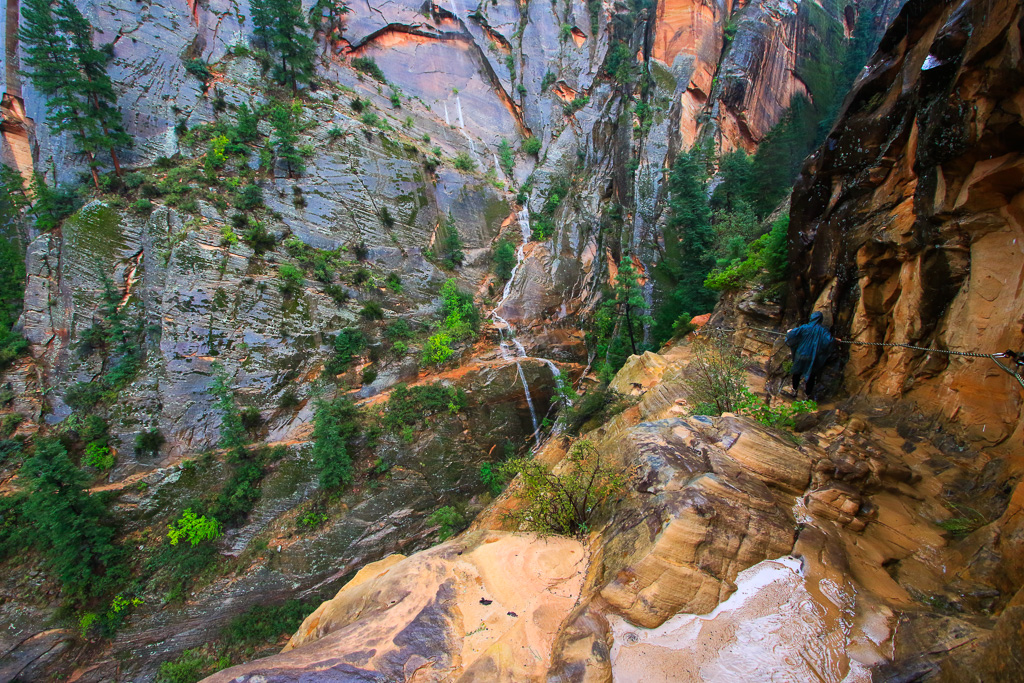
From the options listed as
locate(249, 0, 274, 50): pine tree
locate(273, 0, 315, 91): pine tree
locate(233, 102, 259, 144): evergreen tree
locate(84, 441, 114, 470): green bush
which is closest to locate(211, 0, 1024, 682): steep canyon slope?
locate(84, 441, 114, 470): green bush

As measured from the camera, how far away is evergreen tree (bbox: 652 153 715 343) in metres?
16.0

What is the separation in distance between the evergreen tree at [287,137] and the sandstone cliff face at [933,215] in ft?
64.2

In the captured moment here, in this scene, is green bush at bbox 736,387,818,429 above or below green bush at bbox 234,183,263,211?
below

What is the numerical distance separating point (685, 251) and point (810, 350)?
11691 millimetres

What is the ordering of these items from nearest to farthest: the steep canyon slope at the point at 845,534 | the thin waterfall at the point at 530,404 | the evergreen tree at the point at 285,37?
the steep canyon slope at the point at 845,534 < the thin waterfall at the point at 530,404 < the evergreen tree at the point at 285,37

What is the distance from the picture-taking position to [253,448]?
46.4ft

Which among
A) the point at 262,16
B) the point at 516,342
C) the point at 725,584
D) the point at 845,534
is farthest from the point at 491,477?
the point at 262,16

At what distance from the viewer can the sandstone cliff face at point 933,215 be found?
3785 mm

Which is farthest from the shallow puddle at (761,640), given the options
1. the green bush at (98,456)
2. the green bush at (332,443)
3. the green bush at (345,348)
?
the green bush at (98,456)

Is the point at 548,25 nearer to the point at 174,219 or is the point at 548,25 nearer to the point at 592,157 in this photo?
the point at 592,157

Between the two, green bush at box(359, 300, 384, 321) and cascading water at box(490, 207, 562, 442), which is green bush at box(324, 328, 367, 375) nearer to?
green bush at box(359, 300, 384, 321)

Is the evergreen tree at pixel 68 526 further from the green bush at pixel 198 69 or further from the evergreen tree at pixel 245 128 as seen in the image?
the green bush at pixel 198 69

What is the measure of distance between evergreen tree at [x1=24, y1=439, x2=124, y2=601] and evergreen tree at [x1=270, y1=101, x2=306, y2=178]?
43.7 ft

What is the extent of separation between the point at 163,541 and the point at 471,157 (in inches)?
917
